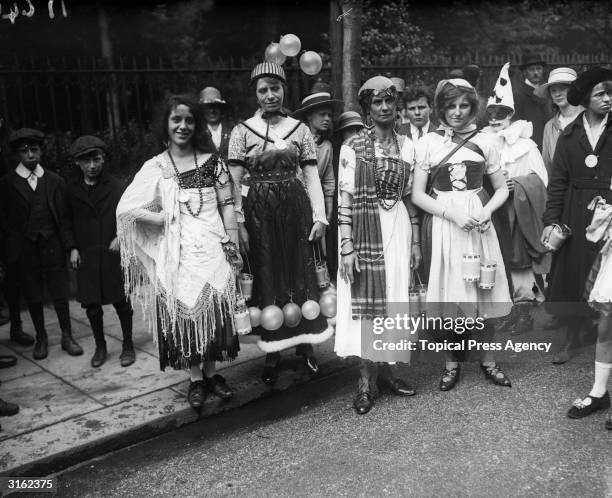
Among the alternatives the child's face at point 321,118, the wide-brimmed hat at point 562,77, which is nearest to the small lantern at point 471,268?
the child's face at point 321,118

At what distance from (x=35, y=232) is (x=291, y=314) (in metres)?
2.48

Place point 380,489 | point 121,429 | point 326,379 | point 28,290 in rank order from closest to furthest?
point 380,489
point 121,429
point 326,379
point 28,290

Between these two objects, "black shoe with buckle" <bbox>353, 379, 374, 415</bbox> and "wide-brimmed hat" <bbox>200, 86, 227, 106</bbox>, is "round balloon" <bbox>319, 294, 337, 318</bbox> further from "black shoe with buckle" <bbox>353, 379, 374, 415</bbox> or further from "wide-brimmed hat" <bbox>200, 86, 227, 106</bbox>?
"wide-brimmed hat" <bbox>200, 86, 227, 106</bbox>

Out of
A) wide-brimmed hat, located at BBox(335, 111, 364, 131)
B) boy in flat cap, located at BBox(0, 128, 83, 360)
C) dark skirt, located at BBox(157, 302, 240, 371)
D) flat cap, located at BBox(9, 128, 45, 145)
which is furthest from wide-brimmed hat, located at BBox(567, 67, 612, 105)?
flat cap, located at BBox(9, 128, 45, 145)

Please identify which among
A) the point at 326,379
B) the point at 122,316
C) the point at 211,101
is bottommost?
the point at 326,379

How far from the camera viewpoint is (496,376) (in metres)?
4.59

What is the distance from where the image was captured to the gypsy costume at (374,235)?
13.6ft

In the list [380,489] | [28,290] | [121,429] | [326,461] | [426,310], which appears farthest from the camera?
[28,290]

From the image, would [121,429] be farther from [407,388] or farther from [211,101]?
[211,101]

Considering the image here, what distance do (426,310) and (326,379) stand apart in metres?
1.08

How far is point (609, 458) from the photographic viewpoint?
354 cm

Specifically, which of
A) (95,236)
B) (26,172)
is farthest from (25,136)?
(95,236)

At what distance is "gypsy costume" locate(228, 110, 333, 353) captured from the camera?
14.7 feet

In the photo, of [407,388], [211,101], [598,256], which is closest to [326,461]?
[407,388]
